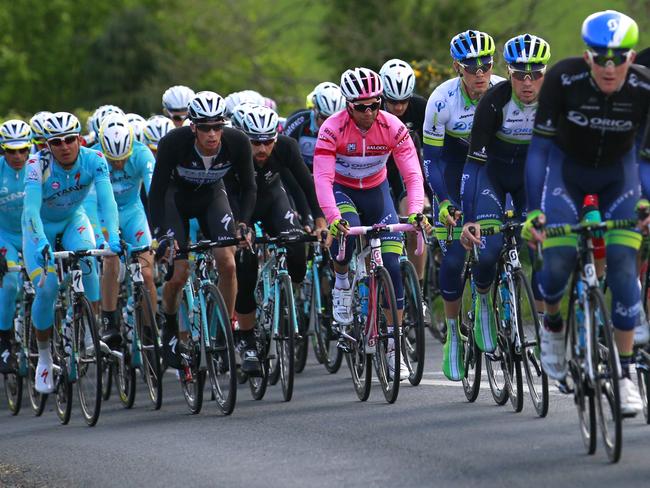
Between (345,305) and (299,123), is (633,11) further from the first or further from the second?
(345,305)

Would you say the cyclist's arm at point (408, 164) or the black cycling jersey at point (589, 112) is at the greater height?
the cyclist's arm at point (408, 164)

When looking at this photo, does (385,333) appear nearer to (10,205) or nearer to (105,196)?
(105,196)

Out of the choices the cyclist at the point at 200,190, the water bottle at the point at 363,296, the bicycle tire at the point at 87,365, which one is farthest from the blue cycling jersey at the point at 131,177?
the water bottle at the point at 363,296

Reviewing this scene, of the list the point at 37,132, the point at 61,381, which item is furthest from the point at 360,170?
the point at 37,132

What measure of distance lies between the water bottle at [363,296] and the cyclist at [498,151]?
1252mm

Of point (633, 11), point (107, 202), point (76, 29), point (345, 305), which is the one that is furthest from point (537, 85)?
point (76, 29)

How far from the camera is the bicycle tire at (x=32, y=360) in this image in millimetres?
13555

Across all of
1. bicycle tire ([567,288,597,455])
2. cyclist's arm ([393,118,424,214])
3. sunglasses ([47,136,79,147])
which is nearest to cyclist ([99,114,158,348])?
sunglasses ([47,136,79,147])

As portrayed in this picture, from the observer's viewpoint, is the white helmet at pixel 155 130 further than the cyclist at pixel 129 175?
Yes

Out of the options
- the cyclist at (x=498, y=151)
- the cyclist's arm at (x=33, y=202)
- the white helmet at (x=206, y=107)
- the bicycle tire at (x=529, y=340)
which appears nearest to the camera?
the bicycle tire at (x=529, y=340)

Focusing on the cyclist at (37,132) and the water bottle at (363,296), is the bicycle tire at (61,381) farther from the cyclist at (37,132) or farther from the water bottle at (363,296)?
the cyclist at (37,132)

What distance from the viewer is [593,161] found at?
897 cm

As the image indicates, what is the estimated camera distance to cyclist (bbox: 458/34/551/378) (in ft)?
34.9

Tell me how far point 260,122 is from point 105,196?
1.44m
